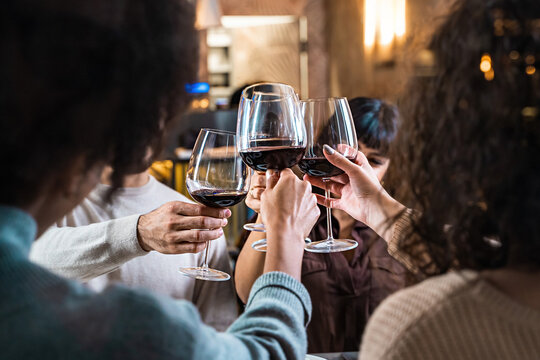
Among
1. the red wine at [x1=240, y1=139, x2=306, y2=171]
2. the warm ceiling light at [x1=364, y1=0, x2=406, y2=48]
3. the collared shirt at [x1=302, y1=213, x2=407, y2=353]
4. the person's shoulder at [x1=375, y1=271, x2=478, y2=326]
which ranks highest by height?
the warm ceiling light at [x1=364, y1=0, x2=406, y2=48]

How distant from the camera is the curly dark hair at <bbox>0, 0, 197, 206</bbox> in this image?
18.8 inches

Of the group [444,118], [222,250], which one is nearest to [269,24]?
[222,250]

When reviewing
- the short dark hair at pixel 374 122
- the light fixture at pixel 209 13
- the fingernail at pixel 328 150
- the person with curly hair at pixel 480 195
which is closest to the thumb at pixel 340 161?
the fingernail at pixel 328 150

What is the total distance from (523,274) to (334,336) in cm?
94

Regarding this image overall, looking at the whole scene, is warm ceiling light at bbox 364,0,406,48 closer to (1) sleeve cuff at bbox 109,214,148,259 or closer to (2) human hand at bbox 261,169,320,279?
(1) sleeve cuff at bbox 109,214,148,259

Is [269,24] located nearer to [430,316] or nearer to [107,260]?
[107,260]

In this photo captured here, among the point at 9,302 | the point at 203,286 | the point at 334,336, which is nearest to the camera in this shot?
the point at 9,302

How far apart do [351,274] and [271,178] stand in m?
0.76

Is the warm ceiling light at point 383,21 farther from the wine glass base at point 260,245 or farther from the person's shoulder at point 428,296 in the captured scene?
the person's shoulder at point 428,296

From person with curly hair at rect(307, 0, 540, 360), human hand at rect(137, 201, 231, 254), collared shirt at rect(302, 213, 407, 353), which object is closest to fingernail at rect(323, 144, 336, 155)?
human hand at rect(137, 201, 231, 254)

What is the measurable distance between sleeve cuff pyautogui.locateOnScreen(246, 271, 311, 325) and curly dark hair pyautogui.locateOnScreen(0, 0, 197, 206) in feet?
0.80

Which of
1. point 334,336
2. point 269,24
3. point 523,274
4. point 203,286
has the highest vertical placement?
point 269,24

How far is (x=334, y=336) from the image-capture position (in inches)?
59.3

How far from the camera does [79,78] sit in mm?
498
